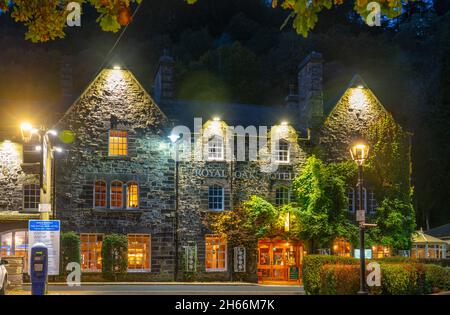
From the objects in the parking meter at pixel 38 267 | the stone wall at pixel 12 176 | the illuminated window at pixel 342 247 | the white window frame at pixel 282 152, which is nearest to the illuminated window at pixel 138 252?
the stone wall at pixel 12 176

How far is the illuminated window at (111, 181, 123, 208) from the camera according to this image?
3538 centimetres

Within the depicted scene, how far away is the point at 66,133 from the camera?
34875 mm

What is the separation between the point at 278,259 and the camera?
120 ft

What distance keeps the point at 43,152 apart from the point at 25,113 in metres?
16.2

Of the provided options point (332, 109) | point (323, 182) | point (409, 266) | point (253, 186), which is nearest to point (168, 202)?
point (253, 186)

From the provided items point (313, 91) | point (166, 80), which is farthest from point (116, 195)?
point (313, 91)

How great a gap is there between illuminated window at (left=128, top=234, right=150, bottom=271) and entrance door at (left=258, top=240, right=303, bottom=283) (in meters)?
5.72

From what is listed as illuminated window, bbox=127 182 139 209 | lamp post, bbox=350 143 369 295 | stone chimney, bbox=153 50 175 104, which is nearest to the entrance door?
illuminated window, bbox=127 182 139 209

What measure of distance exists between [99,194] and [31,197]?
3.23m

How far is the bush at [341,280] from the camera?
23.0m

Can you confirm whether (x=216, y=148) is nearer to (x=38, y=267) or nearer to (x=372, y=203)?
(x=372, y=203)

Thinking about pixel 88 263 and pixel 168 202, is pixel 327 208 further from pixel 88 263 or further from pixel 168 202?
pixel 88 263

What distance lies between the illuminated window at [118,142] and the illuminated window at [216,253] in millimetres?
6125

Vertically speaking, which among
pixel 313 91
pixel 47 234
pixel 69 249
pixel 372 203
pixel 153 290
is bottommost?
pixel 153 290
